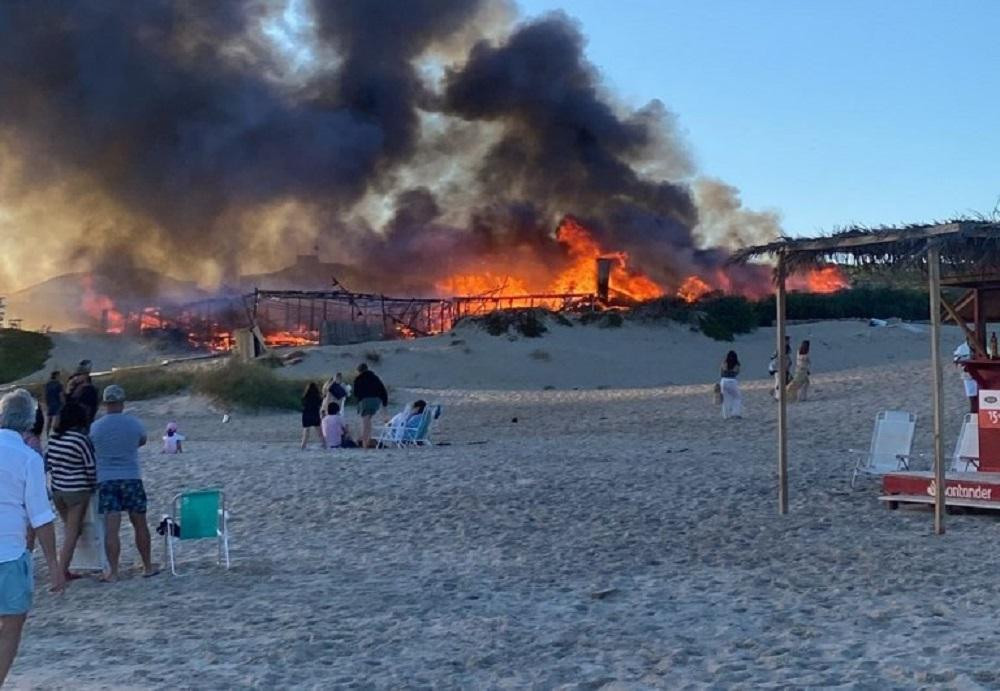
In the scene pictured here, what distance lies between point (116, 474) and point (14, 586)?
11.7 ft

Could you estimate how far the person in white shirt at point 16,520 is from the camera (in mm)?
4977

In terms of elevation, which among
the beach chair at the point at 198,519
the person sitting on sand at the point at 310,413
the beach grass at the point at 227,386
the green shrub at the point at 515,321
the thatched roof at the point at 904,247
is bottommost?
the beach chair at the point at 198,519

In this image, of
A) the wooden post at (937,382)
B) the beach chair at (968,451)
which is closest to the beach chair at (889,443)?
the beach chair at (968,451)

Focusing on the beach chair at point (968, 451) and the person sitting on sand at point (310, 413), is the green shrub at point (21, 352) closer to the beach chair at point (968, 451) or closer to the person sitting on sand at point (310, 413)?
the person sitting on sand at point (310, 413)

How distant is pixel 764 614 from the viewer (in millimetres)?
7008

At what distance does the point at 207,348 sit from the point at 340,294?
584cm

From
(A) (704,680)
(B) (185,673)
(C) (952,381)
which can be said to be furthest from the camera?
(C) (952,381)

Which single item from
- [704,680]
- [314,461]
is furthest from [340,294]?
[704,680]

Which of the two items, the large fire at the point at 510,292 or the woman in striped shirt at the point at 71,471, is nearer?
the woman in striped shirt at the point at 71,471

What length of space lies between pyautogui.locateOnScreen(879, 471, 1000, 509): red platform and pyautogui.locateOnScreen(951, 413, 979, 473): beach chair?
13.2 inches

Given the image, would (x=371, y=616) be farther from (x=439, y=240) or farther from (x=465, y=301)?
(x=439, y=240)

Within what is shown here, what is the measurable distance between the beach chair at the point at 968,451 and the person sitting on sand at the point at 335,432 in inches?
345

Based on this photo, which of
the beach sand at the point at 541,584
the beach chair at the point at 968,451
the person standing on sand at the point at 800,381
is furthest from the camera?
the person standing on sand at the point at 800,381

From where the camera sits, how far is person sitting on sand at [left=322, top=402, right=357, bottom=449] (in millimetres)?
17125
